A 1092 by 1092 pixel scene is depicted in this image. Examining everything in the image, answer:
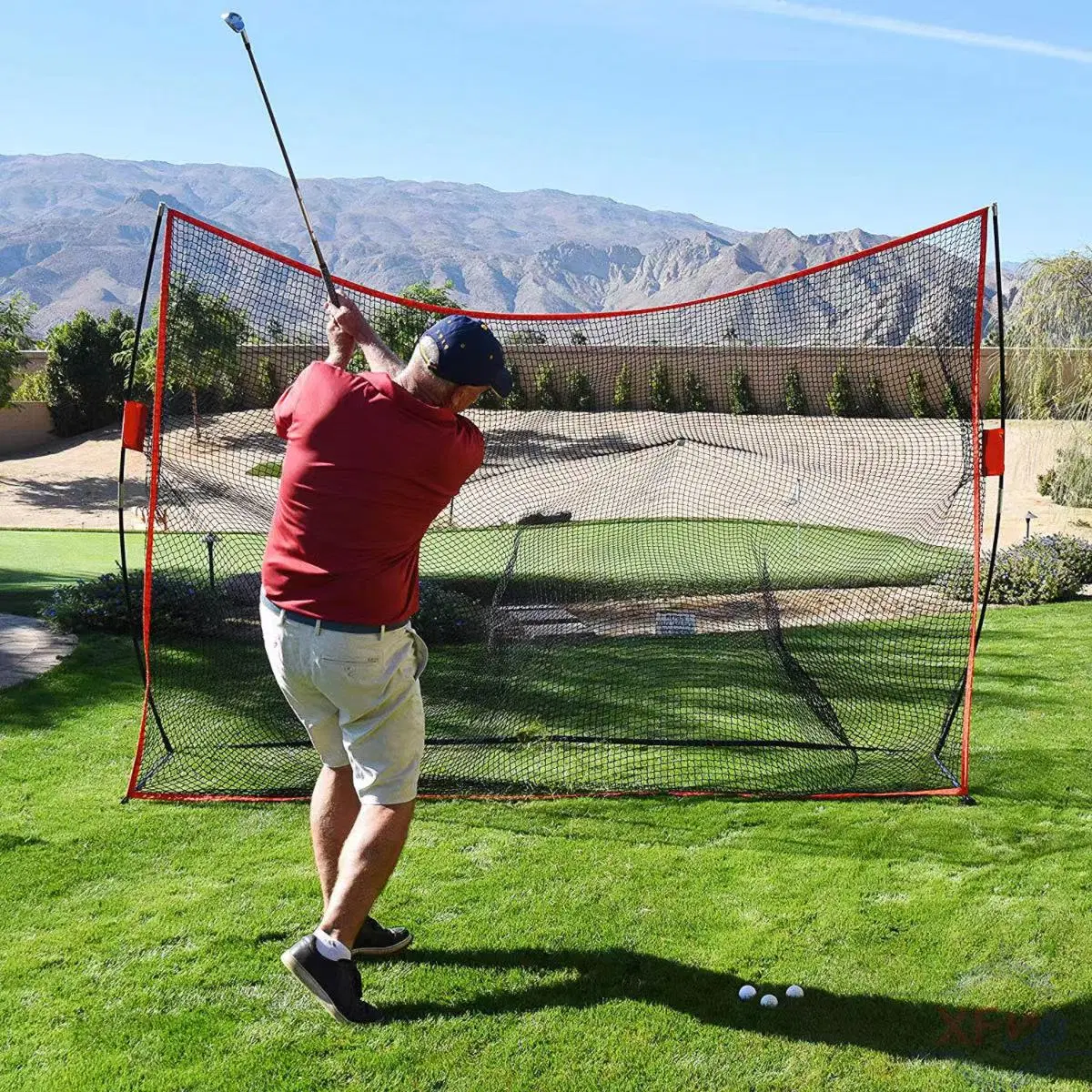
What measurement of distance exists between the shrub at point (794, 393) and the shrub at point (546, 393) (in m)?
1.40

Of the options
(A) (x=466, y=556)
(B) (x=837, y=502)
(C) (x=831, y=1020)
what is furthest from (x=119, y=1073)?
(A) (x=466, y=556)

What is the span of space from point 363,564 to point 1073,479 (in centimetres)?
1473

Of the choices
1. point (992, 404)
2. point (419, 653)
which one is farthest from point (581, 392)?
point (992, 404)

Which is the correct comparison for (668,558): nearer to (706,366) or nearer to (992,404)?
(706,366)

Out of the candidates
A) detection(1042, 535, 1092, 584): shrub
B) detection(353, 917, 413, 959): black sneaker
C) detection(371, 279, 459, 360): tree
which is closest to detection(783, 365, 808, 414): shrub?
detection(371, 279, 459, 360): tree

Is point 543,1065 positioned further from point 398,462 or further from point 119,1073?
point 398,462

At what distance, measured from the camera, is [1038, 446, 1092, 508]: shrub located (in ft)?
48.8

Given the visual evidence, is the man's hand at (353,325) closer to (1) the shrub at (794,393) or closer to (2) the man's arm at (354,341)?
(2) the man's arm at (354,341)

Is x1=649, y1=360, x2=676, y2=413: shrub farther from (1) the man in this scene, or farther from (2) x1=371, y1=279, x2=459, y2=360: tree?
(1) the man

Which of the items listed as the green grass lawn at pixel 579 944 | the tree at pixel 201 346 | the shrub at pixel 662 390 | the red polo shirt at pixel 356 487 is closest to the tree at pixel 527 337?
the tree at pixel 201 346

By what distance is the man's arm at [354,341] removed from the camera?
319 cm

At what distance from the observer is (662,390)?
260 inches

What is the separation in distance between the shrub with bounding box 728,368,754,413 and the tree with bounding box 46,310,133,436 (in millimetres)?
23957

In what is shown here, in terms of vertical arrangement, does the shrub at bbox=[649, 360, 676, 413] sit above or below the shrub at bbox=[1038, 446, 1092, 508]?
above
